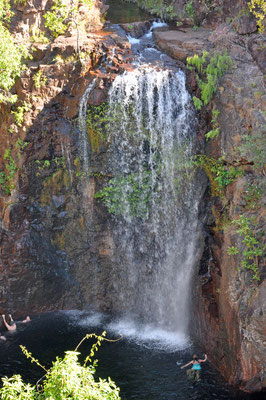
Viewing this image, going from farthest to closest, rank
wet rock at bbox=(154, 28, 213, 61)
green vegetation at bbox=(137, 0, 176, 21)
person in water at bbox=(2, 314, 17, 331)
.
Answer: green vegetation at bbox=(137, 0, 176, 21) < wet rock at bbox=(154, 28, 213, 61) < person in water at bbox=(2, 314, 17, 331)

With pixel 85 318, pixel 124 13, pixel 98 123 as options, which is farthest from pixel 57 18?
pixel 85 318

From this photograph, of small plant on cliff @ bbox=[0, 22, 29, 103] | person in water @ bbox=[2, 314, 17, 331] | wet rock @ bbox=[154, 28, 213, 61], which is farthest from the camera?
wet rock @ bbox=[154, 28, 213, 61]

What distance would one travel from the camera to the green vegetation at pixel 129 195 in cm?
1744

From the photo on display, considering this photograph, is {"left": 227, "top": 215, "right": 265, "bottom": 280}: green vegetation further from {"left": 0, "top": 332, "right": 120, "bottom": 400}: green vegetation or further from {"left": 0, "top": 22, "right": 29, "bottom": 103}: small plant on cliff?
{"left": 0, "top": 22, "right": 29, "bottom": 103}: small plant on cliff

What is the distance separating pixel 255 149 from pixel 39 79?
8593 millimetres

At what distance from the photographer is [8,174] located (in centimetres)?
1769

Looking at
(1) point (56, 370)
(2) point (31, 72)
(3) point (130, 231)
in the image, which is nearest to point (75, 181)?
(3) point (130, 231)

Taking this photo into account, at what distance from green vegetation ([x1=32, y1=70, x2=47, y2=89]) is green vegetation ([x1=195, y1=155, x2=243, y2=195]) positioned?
654 centimetres

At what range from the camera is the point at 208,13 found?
68.7ft

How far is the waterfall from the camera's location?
16938 mm

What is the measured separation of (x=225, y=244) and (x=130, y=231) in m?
4.74

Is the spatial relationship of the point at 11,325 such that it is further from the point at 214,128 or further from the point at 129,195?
the point at 214,128

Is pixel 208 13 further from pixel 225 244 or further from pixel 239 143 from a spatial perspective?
pixel 225 244

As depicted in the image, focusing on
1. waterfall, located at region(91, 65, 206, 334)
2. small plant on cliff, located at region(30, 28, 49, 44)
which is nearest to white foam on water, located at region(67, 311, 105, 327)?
waterfall, located at region(91, 65, 206, 334)
